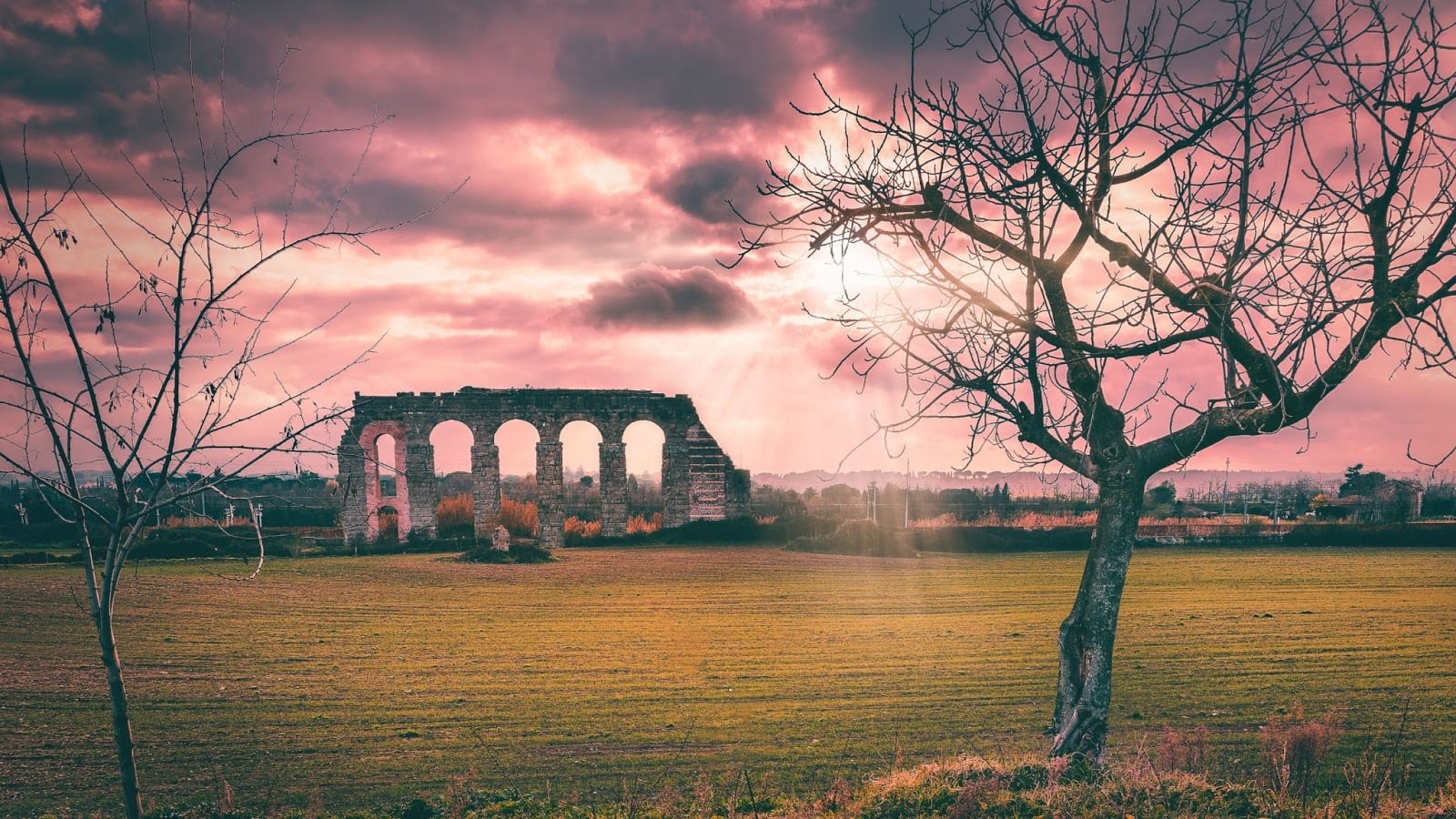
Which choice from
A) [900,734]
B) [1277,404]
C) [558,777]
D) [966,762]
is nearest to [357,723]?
[558,777]

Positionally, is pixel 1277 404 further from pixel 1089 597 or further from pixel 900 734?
pixel 900 734

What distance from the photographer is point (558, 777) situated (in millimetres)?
6805

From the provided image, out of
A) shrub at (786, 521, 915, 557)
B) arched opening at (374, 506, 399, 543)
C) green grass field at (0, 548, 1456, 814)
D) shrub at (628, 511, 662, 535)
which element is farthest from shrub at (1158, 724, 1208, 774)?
A: arched opening at (374, 506, 399, 543)

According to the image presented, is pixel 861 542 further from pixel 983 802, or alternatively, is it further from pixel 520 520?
pixel 983 802

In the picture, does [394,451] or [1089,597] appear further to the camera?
[394,451]

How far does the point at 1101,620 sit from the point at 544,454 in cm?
2675

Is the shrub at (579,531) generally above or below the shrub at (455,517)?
below

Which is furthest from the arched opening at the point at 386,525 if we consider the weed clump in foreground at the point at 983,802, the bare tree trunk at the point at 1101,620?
the bare tree trunk at the point at 1101,620

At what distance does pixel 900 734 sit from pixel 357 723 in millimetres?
5434

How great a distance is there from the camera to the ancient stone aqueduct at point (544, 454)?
97.2 ft

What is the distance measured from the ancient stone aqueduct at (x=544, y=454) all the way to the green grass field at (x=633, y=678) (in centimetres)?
998

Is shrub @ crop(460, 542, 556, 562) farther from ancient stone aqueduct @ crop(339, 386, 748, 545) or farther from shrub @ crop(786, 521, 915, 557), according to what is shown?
shrub @ crop(786, 521, 915, 557)

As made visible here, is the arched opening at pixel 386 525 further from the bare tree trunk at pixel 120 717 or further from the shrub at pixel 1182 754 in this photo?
the shrub at pixel 1182 754

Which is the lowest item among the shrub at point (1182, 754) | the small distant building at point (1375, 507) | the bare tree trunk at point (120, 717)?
the small distant building at point (1375, 507)
